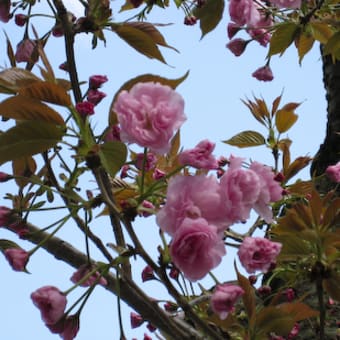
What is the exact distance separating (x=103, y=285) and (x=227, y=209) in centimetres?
29

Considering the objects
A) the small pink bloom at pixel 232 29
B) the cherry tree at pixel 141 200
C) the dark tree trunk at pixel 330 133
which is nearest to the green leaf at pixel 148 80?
the cherry tree at pixel 141 200

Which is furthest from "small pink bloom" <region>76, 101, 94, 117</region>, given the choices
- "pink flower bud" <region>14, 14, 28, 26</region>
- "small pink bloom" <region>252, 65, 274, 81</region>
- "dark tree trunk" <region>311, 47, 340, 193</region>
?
"dark tree trunk" <region>311, 47, 340, 193</region>

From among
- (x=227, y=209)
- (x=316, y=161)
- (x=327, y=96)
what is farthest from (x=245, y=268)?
(x=327, y=96)

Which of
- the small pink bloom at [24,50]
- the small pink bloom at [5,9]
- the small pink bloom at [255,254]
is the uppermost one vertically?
the small pink bloom at [5,9]

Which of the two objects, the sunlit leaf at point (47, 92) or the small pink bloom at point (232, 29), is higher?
the small pink bloom at point (232, 29)

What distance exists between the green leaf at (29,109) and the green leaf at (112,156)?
6cm

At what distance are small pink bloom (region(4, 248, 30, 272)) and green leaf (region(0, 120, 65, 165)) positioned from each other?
0.15 meters

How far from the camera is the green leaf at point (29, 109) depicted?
2.85 ft

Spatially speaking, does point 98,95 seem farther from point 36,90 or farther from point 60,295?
point 60,295

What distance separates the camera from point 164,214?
2.77 ft

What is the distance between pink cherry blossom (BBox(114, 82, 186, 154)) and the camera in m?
0.86

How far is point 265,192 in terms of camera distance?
0.93 meters

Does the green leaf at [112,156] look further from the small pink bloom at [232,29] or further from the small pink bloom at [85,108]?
the small pink bloom at [232,29]

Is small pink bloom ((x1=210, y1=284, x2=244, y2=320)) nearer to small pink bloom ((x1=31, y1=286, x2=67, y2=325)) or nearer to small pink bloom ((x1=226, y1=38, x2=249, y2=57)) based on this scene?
small pink bloom ((x1=31, y1=286, x2=67, y2=325))
